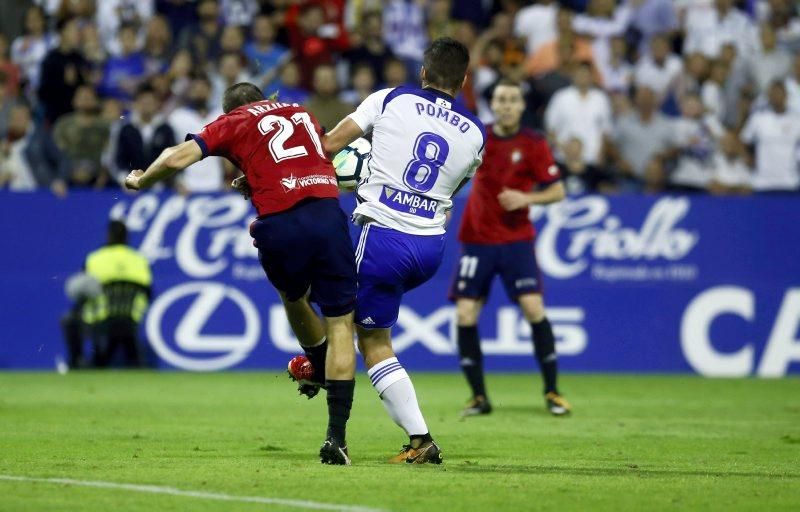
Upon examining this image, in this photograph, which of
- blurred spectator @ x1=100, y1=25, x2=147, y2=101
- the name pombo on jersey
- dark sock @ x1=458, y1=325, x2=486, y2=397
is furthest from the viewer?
blurred spectator @ x1=100, y1=25, x2=147, y2=101

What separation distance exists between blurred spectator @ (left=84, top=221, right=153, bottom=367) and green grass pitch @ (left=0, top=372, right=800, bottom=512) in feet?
4.56

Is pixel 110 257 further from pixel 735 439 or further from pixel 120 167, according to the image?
pixel 735 439

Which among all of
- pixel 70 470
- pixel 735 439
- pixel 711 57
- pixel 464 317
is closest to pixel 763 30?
pixel 711 57

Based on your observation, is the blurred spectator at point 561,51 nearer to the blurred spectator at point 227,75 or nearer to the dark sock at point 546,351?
the blurred spectator at point 227,75

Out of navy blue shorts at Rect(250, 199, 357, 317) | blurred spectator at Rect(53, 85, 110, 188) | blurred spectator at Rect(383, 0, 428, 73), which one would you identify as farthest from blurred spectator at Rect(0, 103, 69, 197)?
navy blue shorts at Rect(250, 199, 357, 317)

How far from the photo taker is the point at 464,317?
1328 centimetres

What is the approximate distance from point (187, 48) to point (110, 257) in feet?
13.0

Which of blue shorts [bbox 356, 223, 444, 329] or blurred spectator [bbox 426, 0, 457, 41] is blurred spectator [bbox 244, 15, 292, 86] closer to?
blurred spectator [bbox 426, 0, 457, 41]

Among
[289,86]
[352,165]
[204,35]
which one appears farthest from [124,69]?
[352,165]

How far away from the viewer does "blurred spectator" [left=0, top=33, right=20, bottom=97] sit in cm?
1995

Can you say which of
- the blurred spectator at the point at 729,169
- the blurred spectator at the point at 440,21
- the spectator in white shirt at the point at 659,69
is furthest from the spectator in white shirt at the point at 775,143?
the blurred spectator at the point at 440,21

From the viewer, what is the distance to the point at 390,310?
8.69 metres

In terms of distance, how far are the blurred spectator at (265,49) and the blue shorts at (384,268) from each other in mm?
11527

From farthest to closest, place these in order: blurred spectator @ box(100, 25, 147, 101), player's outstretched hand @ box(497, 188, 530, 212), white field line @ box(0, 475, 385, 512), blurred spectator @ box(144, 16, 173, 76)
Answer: blurred spectator @ box(144, 16, 173, 76) → blurred spectator @ box(100, 25, 147, 101) → player's outstretched hand @ box(497, 188, 530, 212) → white field line @ box(0, 475, 385, 512)
